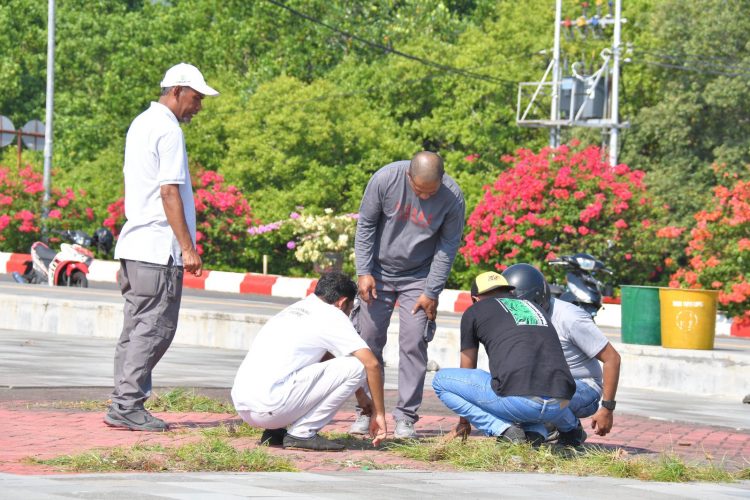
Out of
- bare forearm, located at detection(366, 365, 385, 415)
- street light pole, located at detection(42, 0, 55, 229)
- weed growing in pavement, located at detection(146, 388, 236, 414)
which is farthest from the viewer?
street light pole, located at detection(42, 0, 55, 229)

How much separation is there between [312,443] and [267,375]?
45cm

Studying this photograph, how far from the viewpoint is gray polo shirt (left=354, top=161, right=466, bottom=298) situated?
884cm

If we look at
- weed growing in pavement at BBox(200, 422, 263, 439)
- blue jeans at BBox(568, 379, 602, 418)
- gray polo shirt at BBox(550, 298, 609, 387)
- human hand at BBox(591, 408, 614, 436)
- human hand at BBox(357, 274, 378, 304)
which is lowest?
weed growing in pavement at BBox(200, 422, 263, 439)

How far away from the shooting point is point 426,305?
891cm

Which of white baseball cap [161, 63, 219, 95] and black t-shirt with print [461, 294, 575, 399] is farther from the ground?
white baseball cap [161, 63, 219, 95]

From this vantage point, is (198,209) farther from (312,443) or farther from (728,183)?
(312,443)

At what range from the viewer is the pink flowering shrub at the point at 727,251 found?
2181 centimetres

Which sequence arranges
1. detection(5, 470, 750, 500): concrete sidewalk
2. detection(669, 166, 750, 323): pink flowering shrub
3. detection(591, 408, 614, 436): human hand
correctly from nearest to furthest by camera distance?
detection(5, 470, 750, 500): concrete sidewalk → detection(591, 408, 614, 436): human hand → detection(669, 166, 750, 323): pink flowering shrub

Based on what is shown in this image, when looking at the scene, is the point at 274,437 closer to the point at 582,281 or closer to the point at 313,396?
the point at 313,396

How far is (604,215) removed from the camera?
2673 centimetres

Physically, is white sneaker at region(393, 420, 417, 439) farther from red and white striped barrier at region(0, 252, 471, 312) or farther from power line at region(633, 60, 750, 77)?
power line at region(633, 60, 750, 77)

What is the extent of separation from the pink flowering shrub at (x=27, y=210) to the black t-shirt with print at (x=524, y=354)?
2620 centimetres

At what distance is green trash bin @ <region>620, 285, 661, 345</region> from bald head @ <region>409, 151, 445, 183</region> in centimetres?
622

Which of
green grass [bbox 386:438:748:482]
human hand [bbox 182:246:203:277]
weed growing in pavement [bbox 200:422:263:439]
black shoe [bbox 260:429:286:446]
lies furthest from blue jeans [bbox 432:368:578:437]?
human hand [bbox 182:246:203:277]
